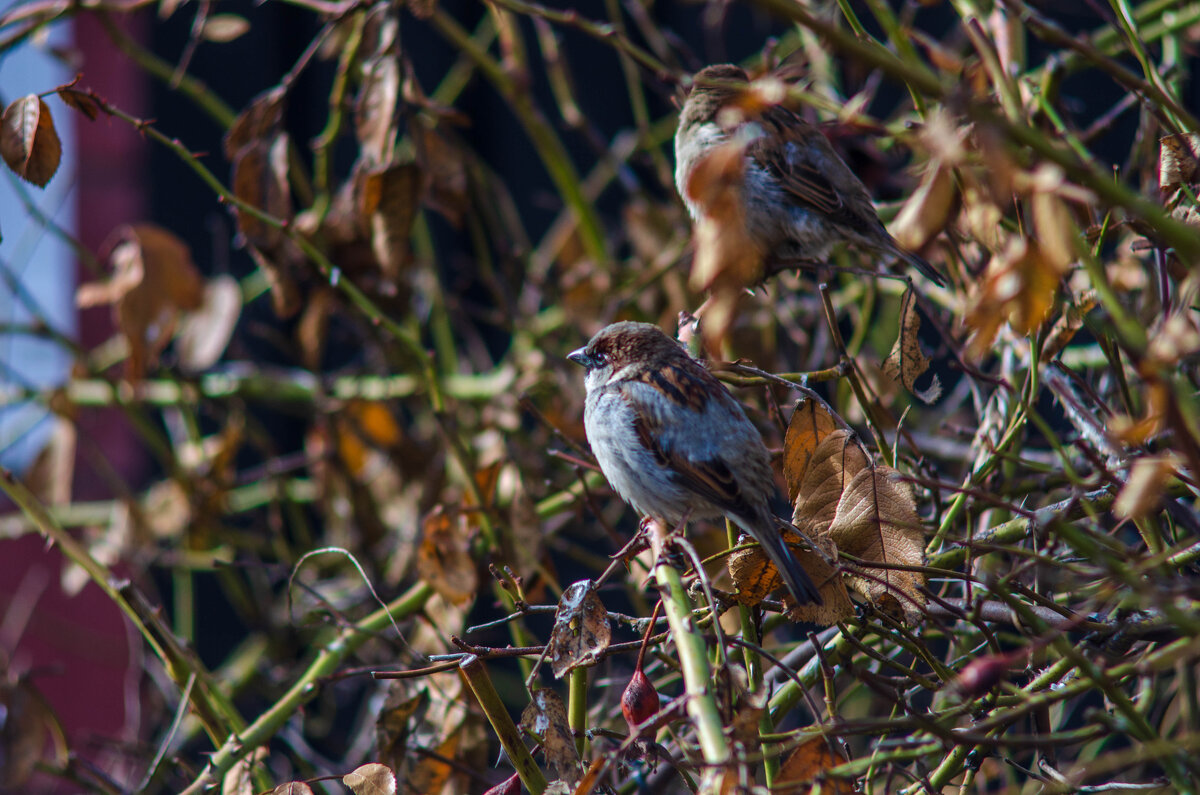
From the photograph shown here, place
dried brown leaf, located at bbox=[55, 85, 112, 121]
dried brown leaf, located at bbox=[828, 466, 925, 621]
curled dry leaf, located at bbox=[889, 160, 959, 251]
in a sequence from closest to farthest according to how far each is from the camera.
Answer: curled dry leaf, located at bbox=[889, 160, 959, 251], dried brown leaf, located at bbox=[828, 466, 925, 621], dried brown leaf, located at bbox=[55, 85, 112, 121]

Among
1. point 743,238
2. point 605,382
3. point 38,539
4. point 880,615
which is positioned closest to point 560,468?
point 605,382

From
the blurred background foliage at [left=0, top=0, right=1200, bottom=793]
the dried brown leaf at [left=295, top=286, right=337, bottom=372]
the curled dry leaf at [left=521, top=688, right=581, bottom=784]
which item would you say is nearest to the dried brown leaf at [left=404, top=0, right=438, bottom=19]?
the blurred background foliage at [left=0, top=0, right=1200, bottom=793]

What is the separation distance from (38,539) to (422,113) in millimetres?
2962

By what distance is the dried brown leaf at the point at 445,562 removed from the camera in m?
1.83

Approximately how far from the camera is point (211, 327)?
2695mm

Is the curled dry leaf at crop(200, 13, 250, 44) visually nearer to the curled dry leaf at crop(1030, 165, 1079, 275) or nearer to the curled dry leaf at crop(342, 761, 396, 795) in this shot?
the curled dry leaf at crop(342, 761, 396, 795)

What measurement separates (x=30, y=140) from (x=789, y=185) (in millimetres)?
1591

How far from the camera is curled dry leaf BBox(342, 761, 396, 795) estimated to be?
1.25 meters

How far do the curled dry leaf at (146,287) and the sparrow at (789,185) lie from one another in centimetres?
120

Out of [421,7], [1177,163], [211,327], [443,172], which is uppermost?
[421,7]

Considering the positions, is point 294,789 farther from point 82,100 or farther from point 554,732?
point 82,100

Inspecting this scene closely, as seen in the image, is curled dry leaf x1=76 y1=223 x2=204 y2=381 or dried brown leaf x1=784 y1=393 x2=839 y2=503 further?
curled dry leaf x1=76 y1=223 x2=204 y2=381

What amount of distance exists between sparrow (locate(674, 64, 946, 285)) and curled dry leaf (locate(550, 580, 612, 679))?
1.22 meters

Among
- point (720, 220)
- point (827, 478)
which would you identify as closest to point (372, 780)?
point (827, 478)
